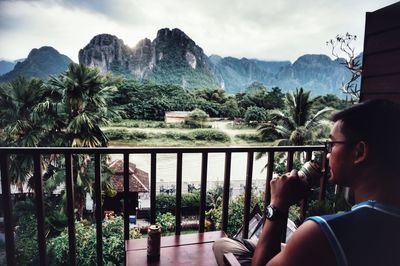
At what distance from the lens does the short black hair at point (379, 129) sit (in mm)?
625

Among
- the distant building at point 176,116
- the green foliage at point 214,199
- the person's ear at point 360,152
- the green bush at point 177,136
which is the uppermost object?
the person's ear at point 360,152

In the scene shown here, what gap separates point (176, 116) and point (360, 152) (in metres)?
30.1

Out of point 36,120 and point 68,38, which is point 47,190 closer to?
point 36,120

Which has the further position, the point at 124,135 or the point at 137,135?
the point at 137,135

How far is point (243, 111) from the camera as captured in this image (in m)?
30.2

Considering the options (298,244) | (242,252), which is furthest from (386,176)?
(242,252)

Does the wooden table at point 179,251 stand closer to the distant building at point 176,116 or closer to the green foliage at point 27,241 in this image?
the green foliage at point 27,241

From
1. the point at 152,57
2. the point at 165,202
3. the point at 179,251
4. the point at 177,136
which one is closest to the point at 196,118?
the point at 177,136

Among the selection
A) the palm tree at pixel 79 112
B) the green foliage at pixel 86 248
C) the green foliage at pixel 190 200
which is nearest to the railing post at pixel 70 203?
the green foliage at pixel 86 248

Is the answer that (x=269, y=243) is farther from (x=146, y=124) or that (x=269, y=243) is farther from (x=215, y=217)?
(x=146, y=124)

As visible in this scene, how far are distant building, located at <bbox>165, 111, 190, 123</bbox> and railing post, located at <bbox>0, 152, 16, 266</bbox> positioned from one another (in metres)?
28.9

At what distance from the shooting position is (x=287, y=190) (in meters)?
0.90

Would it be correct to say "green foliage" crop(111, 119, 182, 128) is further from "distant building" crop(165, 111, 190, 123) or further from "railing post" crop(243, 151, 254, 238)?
"railing post" crop(243, 151, 254, 238)

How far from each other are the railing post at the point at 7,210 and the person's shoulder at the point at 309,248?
1.50 m
